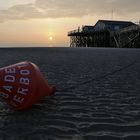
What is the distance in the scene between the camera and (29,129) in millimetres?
7918

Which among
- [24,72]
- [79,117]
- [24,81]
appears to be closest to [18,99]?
[24,81]

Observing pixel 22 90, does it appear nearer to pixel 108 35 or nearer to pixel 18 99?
pixel 18 99

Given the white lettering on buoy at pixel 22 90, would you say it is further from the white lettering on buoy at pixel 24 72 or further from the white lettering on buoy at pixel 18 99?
the white lettering on buoy at pixel 24 72

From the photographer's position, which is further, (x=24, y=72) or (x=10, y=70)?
(x=24, y=72)

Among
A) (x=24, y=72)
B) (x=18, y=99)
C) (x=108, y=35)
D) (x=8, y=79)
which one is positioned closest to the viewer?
(x=8, y=79)

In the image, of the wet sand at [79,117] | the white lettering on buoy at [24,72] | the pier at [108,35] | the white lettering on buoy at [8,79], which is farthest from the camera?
the pier at [108,35]

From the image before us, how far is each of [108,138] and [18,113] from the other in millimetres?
2619

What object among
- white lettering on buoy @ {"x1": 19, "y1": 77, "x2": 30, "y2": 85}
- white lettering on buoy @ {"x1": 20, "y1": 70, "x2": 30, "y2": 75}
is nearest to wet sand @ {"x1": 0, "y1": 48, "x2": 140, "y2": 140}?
white lettering on buoy @ {"x1": 19, "y1": 77, "x2": 30, "y2": 85}

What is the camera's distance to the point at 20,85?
347 inches

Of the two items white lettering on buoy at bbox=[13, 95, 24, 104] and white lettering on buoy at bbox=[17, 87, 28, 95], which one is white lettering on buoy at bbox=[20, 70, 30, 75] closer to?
white lettering on buoy at bbox=[17, 87, 28, 95]

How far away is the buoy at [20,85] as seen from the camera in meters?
8.75

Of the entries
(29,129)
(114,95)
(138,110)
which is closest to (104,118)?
(138,110)

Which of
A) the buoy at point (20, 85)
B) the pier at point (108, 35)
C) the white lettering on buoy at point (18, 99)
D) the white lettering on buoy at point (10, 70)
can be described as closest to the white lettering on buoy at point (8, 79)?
the buoy at point (20, 85)

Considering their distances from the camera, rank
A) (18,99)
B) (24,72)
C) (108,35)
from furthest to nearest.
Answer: (108,35), (24,72), (18,99)
